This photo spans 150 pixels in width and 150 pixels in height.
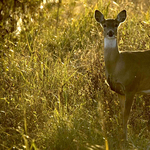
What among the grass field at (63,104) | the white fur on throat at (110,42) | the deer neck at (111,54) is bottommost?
the grass field at (63,104)

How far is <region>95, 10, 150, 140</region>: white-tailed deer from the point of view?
198 inches

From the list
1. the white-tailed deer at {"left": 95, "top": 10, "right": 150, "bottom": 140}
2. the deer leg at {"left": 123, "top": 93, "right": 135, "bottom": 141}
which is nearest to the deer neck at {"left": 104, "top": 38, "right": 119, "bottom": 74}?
the white-tailed deer at {"left": 95, "top": 10, "right": 150, "bottom": 140}

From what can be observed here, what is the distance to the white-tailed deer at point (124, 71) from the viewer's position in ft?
16.5

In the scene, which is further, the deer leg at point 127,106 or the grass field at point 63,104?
the deer leg at point 127,106

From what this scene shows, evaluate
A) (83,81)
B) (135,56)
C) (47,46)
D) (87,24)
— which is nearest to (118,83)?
(135,56)

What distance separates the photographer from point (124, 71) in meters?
5.07

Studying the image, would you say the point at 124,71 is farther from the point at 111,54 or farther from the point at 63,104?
the point at 63,104

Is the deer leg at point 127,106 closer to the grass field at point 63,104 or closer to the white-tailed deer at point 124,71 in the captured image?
the white-tailed deer at point 124,71

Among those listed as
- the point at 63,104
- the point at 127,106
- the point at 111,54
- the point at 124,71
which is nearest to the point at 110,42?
the point at 111,54

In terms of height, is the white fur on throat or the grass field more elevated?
the white fur on throat

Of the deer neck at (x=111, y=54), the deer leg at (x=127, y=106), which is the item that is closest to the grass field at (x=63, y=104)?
the deer leg at (x=127, y=106)

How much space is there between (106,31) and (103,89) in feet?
2.70

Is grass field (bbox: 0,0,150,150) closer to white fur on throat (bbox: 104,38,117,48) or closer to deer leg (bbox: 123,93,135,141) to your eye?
deer leg (bbox: 123,93,135,141)

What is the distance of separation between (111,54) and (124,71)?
27 centimetres
